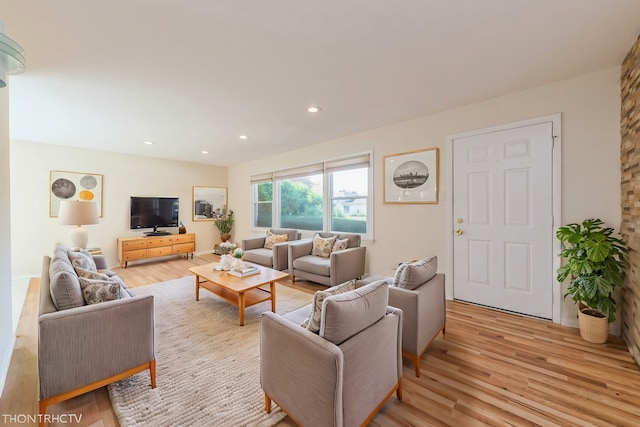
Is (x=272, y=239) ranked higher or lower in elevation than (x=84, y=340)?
higher

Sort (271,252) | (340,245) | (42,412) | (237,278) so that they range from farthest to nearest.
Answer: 1. (271,252)
2. (340,245)
3. (237,278)
4. (42,412)

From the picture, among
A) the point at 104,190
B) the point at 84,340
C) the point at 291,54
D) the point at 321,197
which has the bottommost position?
the point at 84,340

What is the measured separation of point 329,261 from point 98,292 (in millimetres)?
2703

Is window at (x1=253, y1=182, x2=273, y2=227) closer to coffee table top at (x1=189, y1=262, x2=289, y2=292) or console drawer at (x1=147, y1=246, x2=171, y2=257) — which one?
console drawer at (x1=147, y1=246, x2=171, y2=257)

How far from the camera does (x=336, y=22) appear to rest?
169 cm

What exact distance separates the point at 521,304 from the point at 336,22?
10.9 feet

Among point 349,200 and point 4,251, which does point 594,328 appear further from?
point 4,251

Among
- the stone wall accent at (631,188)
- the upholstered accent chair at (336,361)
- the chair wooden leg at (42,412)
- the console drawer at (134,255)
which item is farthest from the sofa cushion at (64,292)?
the console drawer at (134,255)

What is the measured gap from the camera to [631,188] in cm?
205

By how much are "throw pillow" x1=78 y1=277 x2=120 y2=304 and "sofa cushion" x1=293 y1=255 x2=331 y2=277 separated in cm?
243

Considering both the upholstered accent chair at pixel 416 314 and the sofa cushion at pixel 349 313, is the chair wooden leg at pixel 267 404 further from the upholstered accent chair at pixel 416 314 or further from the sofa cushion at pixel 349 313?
the upholstered accent chair at pixel 416 314

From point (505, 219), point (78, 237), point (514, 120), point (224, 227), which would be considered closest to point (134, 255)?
point (78, 237)

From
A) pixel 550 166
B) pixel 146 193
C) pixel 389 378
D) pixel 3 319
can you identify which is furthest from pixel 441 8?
pixel 146 193

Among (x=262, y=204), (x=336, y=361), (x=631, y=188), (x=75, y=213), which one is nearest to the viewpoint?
(x=336, y=361)
